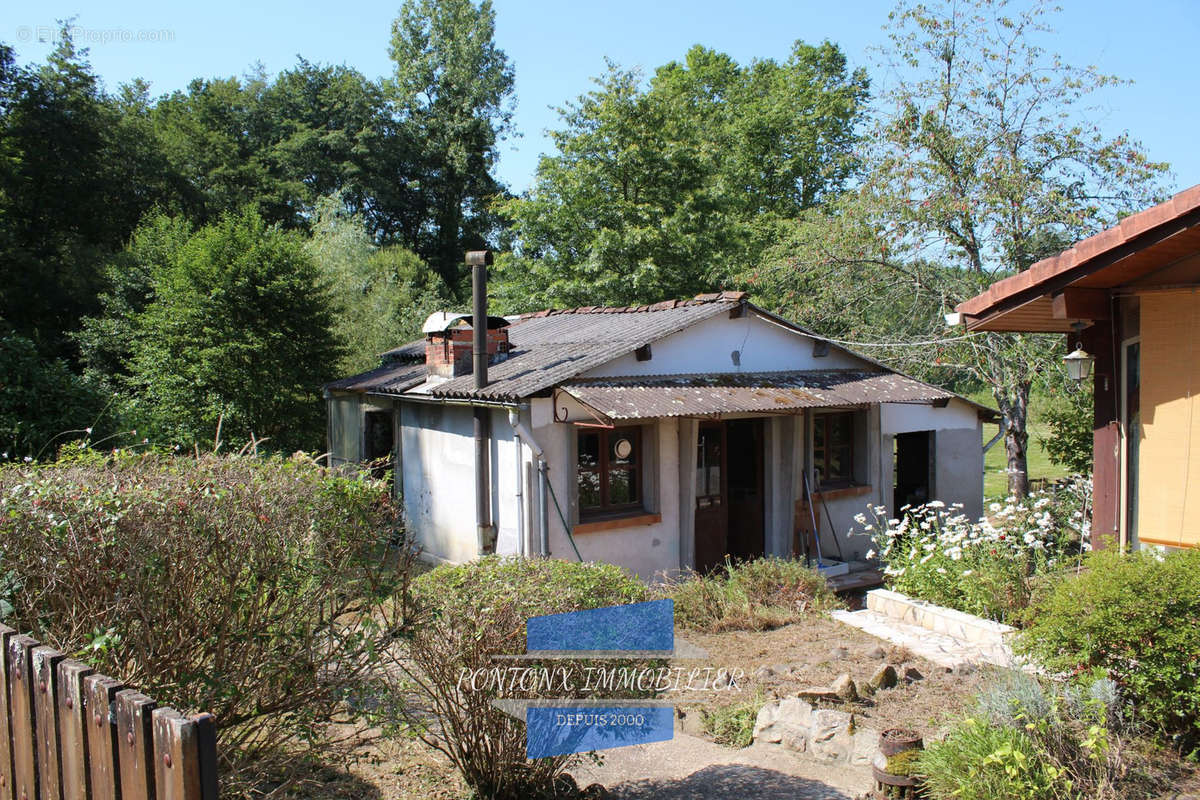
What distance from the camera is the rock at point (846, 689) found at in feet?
19.5

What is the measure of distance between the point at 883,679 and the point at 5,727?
5.43 metres

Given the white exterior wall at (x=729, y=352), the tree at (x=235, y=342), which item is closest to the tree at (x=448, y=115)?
the tree at (x=235, y=342)

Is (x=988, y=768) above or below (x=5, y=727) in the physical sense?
below

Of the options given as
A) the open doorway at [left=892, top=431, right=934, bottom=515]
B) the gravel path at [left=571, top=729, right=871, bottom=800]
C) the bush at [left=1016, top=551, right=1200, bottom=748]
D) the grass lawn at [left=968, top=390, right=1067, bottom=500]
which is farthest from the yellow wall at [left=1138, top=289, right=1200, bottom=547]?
the grass lawn at [left=968, top=390, right=1067, bottom=500]

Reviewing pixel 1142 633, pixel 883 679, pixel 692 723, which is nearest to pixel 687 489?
pixel 883 679

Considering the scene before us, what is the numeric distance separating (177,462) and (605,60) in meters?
21.9

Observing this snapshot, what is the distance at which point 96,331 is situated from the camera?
20.6 m

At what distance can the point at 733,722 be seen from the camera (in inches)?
228

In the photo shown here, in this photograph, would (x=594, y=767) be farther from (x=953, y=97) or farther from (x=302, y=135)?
(x=302, y=135)

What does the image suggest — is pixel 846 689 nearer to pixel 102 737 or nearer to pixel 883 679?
pixel 883 679

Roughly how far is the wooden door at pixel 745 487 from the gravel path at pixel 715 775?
6905 mm

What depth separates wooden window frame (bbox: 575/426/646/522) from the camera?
10.6m

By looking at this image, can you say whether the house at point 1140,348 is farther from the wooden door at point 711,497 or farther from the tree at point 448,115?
the tree at point 448,115

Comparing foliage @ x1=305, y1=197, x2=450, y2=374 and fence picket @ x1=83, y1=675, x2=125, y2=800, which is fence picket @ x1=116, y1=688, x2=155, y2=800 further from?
foliage @ x1=305, y1=197, x2=450, y2=374
